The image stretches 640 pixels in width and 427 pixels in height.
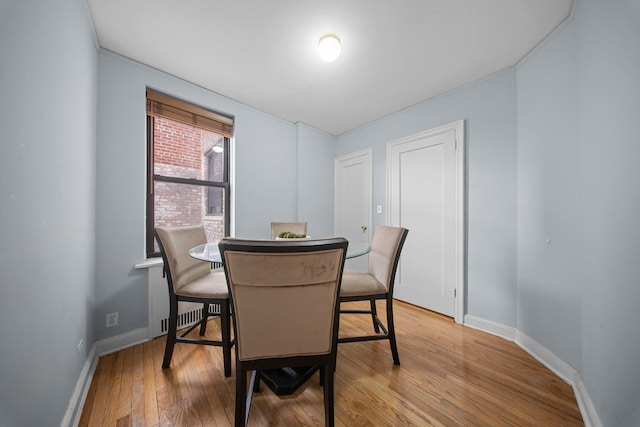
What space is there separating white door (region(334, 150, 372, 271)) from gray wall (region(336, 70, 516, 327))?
1249 millimetres

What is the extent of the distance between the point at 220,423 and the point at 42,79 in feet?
5.99

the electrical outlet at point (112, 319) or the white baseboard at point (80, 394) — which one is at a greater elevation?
the electrical outlet at point (112, 319)

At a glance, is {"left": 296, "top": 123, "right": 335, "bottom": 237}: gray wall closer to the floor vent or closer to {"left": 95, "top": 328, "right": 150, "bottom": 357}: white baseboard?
the floor vent

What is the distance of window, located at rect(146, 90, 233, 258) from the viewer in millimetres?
2172

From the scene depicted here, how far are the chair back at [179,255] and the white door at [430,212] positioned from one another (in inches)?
91.7

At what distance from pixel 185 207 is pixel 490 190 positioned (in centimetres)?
324

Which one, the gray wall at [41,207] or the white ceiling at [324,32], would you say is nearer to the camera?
the gray wall at [41,207]

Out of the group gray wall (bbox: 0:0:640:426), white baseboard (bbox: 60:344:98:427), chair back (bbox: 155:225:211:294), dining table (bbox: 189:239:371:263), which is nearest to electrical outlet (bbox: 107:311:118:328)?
gray wall (bbox: 0:0:640:426)

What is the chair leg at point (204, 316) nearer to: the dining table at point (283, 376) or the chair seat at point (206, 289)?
the chair seat at point (206, 289)

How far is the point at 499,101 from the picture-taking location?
6.94 ft

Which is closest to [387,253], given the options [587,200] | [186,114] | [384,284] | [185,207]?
[384,284]

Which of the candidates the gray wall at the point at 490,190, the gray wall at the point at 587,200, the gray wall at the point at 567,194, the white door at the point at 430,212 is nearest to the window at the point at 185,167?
the white door at the point at 430,212

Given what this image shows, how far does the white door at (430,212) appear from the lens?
238 centimetres

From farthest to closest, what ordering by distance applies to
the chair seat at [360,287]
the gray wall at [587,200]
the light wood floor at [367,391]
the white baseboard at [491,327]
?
the white baseboard at [491,327] → the chair seat at [360,287] → the light wood floor at [367,391] → the gray wall at [587,200]
